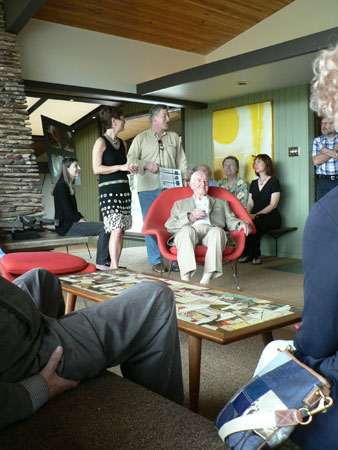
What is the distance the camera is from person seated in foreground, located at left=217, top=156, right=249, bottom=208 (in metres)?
6.58

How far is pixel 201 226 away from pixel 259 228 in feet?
6.51

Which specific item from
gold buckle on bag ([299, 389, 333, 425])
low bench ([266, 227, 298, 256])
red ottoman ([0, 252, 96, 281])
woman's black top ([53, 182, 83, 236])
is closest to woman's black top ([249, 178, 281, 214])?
low bench ([266, 227, 298, 256])

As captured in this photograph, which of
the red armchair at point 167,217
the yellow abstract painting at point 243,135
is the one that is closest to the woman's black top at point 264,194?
the yellow abstract painting at point 243,135

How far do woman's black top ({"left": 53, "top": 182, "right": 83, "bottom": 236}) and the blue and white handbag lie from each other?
4.49 meters

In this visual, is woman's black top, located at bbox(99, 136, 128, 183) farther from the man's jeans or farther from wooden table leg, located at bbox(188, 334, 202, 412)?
wooden table leg, located at bbox(188, 334, 202, 412)

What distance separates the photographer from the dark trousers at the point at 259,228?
6125 millimetres

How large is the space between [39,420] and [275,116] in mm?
6215

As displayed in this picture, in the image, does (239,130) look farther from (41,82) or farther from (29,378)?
(29,378)

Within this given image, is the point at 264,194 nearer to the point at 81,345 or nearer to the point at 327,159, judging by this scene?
the point at 327,159

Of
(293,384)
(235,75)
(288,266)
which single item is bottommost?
(288,266)

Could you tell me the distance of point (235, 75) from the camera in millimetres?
5805

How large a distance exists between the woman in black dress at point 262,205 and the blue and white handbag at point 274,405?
511 centimetres

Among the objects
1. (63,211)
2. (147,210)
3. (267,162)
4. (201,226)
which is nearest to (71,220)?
(63,211)

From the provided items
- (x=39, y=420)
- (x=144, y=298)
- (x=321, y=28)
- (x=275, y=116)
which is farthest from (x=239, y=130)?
(x=39, y=420)
